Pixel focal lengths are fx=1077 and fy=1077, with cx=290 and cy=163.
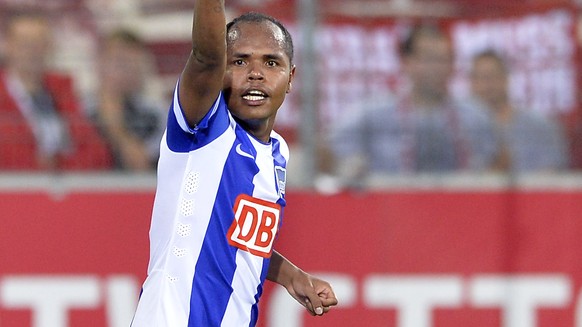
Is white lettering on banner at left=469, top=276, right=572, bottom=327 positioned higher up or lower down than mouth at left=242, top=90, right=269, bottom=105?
higher up

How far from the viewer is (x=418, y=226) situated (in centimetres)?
688

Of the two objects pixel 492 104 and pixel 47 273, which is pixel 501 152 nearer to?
pixel 492 104

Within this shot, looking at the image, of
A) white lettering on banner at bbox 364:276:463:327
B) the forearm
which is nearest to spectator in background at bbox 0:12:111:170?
white lettering on banner at bbox 364:276:463:327

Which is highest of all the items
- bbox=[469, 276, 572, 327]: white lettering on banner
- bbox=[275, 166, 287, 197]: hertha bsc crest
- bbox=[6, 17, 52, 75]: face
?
bbox=[6, 17, 52, 75]: face

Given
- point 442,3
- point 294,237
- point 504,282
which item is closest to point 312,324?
point 294,237

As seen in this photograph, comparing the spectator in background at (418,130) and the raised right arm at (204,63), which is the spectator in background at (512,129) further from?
the raised right arm at (204,63)

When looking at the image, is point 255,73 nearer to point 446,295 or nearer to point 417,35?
point 417,35

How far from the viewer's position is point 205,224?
3.54m

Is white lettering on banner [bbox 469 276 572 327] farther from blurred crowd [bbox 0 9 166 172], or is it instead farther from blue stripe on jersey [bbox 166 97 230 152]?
blue stripe on jersey [bbox 166 97 230 152]

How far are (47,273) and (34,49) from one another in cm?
139

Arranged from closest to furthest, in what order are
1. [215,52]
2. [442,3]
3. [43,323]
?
[215,52], [43,323], [442,3]

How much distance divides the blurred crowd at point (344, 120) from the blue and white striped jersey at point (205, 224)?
3.10 m

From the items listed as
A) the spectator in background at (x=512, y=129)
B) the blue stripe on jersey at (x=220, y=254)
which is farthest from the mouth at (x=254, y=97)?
the spectator in background at (x=512, y=129)

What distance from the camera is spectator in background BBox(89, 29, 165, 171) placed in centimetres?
662
